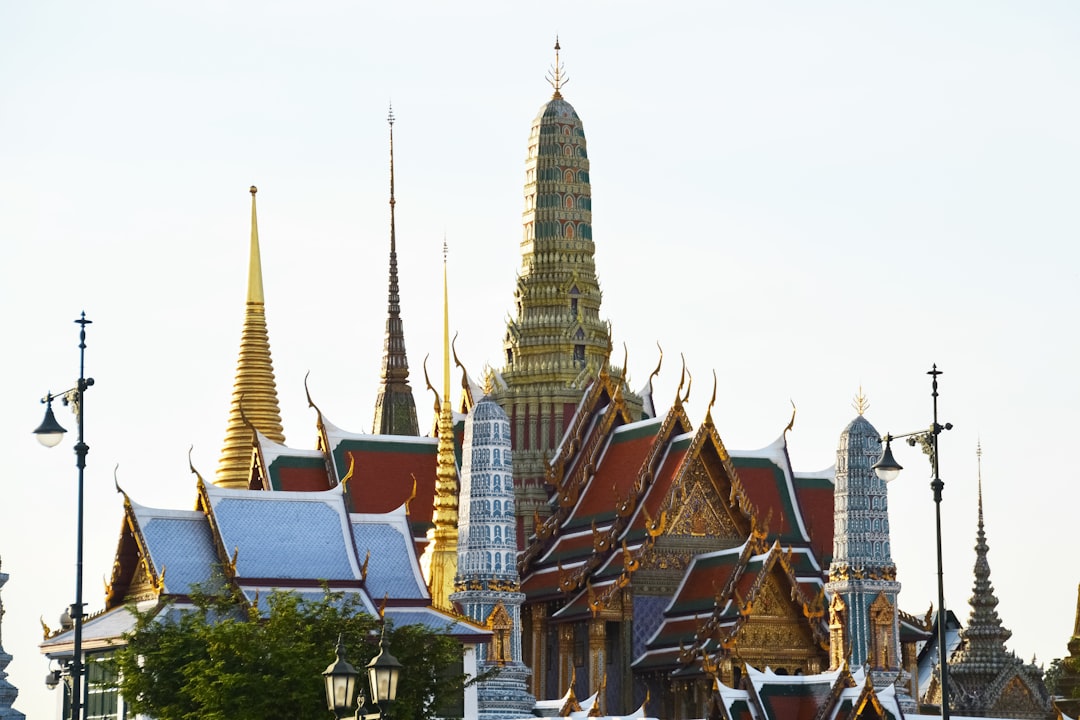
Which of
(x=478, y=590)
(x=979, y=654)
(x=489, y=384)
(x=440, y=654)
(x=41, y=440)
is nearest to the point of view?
(x=41, y=440)

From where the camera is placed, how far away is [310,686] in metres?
38.3

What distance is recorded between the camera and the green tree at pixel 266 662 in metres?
38.2

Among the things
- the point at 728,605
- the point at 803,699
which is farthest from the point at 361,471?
the point at 803,699

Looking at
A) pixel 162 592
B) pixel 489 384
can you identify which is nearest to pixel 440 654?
pixel 162 592

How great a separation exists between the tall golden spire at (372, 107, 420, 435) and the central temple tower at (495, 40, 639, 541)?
19771mm

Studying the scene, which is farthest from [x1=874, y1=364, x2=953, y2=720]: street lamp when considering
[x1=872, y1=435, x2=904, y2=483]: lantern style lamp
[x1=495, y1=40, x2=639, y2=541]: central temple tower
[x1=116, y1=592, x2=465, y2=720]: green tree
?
[x1=495, y1=40, x2=639, y2=541]: central temple tower

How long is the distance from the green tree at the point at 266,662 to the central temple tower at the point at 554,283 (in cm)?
2135

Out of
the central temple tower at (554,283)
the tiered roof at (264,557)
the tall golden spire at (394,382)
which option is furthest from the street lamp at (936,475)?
the tall golden spire at (394,382)

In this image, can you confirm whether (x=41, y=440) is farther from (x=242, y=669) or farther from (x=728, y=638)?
(x=728, y=638)

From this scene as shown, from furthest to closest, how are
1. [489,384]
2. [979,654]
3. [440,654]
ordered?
[979,654]
[489,384]
[440,654]

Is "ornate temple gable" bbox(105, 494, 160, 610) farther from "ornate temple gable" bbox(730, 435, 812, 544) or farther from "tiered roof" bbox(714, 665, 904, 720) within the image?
"ornate temple gable" bbox(730, 435, 812, 544)

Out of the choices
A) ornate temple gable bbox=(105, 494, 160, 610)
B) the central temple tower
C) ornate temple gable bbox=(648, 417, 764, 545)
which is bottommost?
ornate temple gable bbox=(105, 494, 160, 610)

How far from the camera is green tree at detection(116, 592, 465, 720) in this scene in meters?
38.2

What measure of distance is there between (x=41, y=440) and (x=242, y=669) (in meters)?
5.94
